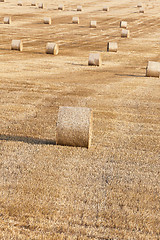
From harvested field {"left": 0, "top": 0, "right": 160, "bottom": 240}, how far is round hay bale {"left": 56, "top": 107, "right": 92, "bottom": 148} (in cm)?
35

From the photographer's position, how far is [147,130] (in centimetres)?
1073

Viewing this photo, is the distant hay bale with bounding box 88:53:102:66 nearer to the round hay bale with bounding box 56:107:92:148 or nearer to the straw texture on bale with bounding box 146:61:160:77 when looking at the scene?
the straw texture on bale with bounding box 146:61:160:77

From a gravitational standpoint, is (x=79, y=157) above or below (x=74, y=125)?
below

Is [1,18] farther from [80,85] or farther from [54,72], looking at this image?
[80,85]

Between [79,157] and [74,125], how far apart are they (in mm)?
755

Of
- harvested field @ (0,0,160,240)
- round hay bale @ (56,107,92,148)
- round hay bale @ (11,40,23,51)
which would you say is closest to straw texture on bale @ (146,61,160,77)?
harvested field @ (0,0,160,240)

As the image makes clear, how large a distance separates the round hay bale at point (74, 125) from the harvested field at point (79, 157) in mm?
347

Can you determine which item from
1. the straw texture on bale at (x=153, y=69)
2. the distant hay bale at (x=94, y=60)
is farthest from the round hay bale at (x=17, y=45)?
the straw texture on bale at (x=153, y=69)

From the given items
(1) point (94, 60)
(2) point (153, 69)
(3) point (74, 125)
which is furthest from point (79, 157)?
(1) point (94, 60)

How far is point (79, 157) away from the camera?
8.60 metres

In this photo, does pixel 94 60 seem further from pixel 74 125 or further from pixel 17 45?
pixel 74 125

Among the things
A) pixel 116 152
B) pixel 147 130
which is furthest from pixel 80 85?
pixel 116 152

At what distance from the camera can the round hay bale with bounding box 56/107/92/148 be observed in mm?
8570

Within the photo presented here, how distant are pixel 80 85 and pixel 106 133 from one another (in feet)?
21.0
